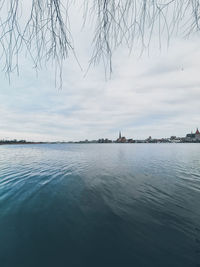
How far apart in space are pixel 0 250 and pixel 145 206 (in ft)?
17.5

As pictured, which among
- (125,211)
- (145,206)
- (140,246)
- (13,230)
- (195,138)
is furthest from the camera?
(195,138)

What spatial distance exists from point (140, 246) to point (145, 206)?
2145mm

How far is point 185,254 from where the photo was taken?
2.72 m

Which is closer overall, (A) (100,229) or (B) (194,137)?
(A) (100,229)

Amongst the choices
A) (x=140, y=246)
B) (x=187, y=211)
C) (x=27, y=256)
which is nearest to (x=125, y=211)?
(x=140, y=246)

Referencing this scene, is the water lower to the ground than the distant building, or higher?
lower

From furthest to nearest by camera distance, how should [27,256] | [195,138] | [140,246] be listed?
1. [195,138]
2. [140,246]
3. [27,256]

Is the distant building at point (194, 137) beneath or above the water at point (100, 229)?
above

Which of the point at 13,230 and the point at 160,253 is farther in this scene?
the point at 13,230

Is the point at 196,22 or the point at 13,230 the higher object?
the point at 196,22

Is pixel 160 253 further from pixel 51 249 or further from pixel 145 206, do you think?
pixel 51 249

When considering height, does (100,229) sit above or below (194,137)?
below

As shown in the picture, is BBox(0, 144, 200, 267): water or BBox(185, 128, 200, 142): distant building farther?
BBox(185, 128, 200, 142): distant building

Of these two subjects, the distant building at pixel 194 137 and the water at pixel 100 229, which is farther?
the distant building at pixel 194 137
